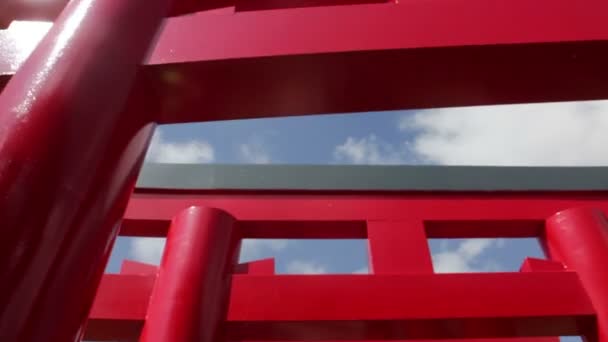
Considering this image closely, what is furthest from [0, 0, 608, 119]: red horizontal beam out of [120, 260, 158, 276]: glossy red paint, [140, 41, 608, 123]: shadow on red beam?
[120, 260, 158, 276]: glossy red paint

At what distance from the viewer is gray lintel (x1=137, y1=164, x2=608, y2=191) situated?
3.17 metres

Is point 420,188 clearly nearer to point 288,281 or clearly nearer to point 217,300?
point 288,281

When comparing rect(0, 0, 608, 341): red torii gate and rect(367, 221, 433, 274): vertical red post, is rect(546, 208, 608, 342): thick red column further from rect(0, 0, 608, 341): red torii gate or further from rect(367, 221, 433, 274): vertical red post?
rect(0, 0, 608, 341): red torii gate

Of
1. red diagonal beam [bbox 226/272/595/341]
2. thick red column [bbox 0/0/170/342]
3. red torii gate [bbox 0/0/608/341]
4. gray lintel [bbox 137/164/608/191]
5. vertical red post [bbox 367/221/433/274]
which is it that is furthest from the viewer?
gray lintel [bbox 137/164/608/191]

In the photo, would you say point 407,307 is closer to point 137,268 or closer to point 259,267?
point 259,267

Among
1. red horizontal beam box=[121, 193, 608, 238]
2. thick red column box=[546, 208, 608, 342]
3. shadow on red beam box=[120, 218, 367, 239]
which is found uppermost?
red horizontal beam box=[121, 193, 608, 238]

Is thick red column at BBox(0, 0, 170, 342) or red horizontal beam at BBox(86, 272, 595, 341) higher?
red horizontal beam at BBox(86, 272, 595, 341)

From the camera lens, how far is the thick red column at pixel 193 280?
203cm

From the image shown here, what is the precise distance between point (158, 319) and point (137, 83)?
1256 mm

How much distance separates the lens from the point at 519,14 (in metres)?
1.28

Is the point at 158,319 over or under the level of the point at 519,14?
under

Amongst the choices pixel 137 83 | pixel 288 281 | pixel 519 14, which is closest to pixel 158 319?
pixel 288 281

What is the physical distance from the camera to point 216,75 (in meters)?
1.21

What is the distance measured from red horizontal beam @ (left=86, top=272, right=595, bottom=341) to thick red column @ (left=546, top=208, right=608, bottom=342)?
6 centimetres
